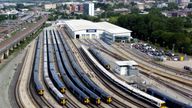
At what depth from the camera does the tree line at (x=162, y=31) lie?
57156 millimetres

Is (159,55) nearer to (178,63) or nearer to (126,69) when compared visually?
(178,63)

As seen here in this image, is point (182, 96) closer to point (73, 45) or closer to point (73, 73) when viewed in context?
point (73, 73)

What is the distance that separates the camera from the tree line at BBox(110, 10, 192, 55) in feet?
188

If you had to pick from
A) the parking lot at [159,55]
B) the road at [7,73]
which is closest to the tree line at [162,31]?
the parking lot at [159,55]

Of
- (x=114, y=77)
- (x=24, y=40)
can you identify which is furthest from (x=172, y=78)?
(x=24, y=40)

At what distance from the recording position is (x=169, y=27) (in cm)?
7225

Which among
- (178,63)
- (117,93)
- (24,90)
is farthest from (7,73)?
(178,63)

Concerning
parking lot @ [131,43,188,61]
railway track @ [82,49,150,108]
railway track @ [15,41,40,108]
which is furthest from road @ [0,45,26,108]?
parking lot @ [131,43,188,61]

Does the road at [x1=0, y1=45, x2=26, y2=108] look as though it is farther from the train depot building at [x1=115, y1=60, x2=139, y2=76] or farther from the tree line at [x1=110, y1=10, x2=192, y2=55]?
the tree line at [x1=110, y1=10, x2=192, y2=55]

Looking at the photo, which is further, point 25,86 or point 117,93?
point 25,86

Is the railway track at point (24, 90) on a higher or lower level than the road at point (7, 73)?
higher

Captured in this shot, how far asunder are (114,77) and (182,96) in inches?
324

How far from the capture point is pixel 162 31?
2584 inches

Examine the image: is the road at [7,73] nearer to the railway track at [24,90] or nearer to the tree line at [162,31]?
the railway track at [24,90]
